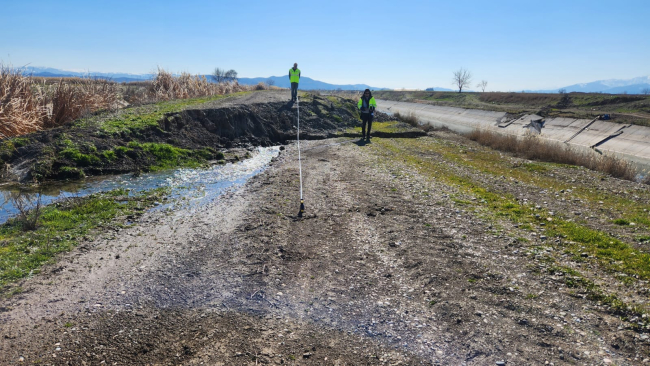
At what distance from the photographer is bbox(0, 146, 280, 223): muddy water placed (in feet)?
36.7

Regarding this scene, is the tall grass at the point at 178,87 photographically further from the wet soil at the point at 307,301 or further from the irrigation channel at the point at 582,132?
the wet soil at the point at 307,301

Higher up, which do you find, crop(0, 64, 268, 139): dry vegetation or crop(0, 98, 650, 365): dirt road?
crop(0, 64, 268, 139): dry vegetation

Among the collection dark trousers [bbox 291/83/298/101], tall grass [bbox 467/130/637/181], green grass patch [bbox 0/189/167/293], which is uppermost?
dark trousers [bbox 291/83/298/101]

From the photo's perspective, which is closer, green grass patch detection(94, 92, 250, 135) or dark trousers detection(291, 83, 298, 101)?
green grass patch detection(94, 92, 250, 135)

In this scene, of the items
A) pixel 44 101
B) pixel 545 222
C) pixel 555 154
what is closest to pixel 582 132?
pixel 555 154

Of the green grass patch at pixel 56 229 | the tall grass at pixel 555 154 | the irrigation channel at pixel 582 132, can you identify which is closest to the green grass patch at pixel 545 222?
the tall grass at pixel 555 154

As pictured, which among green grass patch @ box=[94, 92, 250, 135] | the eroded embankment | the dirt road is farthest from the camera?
green grass patch @ box=[94, 92, 250, 135]

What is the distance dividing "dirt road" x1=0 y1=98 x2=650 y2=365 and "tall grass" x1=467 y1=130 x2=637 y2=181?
12.6 m

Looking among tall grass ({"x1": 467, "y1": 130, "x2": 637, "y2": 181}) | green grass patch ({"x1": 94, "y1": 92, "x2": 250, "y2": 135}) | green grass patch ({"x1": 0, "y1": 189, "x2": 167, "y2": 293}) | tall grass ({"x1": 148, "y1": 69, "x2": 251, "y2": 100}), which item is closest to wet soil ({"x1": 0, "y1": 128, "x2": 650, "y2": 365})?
green grass patch ({"x1": 0, "y1": 189, "x2": 167, "y2": 293})

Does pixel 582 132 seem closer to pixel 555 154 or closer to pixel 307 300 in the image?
pixel 555 154

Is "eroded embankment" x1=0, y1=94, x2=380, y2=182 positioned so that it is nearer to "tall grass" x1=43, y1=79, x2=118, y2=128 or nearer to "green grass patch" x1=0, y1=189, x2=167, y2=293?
"tall grass" x1=43, y1=79, x2=118, y2=128

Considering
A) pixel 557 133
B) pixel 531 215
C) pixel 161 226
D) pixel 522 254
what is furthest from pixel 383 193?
pixel 557 133

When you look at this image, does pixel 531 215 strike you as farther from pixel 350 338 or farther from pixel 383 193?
pixel 350 338

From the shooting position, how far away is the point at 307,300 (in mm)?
6031
